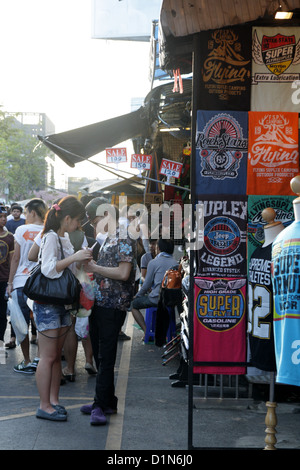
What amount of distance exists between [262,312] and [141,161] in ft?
30.2

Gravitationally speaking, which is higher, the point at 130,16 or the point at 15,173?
the point at 130,16

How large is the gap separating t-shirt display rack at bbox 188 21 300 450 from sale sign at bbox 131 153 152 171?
27.5 feet

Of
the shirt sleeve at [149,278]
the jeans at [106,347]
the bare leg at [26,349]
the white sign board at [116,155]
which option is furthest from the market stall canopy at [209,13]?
the white sign board at [116,155]

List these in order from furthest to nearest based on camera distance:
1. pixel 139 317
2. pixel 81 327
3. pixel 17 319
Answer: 1. pixel 139 317
2. pixel 17 319
3. pixel 81 327

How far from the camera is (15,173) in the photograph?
75.4 metres

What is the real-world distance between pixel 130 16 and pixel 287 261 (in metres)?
25.4

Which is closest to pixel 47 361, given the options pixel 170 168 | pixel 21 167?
pixel 170 168

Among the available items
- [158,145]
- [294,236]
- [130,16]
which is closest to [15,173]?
[130,16]

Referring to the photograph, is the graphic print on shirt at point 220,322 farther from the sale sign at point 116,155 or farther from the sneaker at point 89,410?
the sale sign at point 116,155

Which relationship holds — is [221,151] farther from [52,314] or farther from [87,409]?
[87,409]

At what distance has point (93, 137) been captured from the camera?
10.8 meters

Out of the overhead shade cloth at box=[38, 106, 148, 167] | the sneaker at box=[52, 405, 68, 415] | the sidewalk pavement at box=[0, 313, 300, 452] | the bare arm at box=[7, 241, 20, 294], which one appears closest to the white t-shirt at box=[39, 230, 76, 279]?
the sneaker at box=[52, 405, 68, 415]

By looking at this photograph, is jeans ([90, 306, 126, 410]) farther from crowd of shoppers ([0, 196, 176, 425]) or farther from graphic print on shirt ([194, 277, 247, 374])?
graphic print on shirt ([194, 277, 247, 374])
